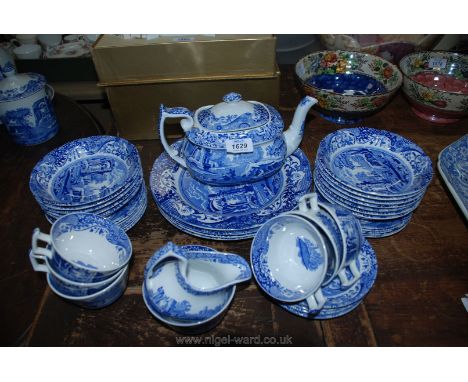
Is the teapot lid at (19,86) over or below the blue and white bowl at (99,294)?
over

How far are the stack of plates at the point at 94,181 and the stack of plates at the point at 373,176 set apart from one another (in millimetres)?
533

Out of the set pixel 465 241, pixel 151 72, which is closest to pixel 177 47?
pixel 151 72

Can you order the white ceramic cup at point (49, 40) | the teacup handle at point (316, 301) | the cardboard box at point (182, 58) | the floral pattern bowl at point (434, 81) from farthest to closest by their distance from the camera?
the white ceramic cup at point (49, 40)
the floral pattern bowl at point (434, 81)
the cardboard box at point (182, 58)
the teacup handle at point (316, 301)

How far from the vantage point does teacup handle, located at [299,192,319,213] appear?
0.83m

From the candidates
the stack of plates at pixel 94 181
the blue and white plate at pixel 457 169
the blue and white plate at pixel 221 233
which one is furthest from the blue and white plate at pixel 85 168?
the blue and white plate at pixel 457 169

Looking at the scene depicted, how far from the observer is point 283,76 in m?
1.74

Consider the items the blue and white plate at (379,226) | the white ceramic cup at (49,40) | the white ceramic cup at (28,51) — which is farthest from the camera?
the white ceramic cup at (49,40)

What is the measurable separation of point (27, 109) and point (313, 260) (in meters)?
1.11

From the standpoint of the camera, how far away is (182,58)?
1232 mm

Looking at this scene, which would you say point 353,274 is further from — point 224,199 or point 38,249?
point 38,249

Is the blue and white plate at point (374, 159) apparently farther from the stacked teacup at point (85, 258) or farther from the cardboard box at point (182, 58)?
the stacked teacup at point (85, 258)

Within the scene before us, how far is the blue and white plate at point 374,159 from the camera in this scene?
1.08 meters

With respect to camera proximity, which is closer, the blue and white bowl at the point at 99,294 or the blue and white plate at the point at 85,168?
the blue and white bowl at the point at 99,294

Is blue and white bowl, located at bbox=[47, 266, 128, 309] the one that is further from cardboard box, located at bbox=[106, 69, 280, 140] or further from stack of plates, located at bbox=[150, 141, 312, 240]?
cardboard box, located at bbox=[106, 69, 280, 140]
